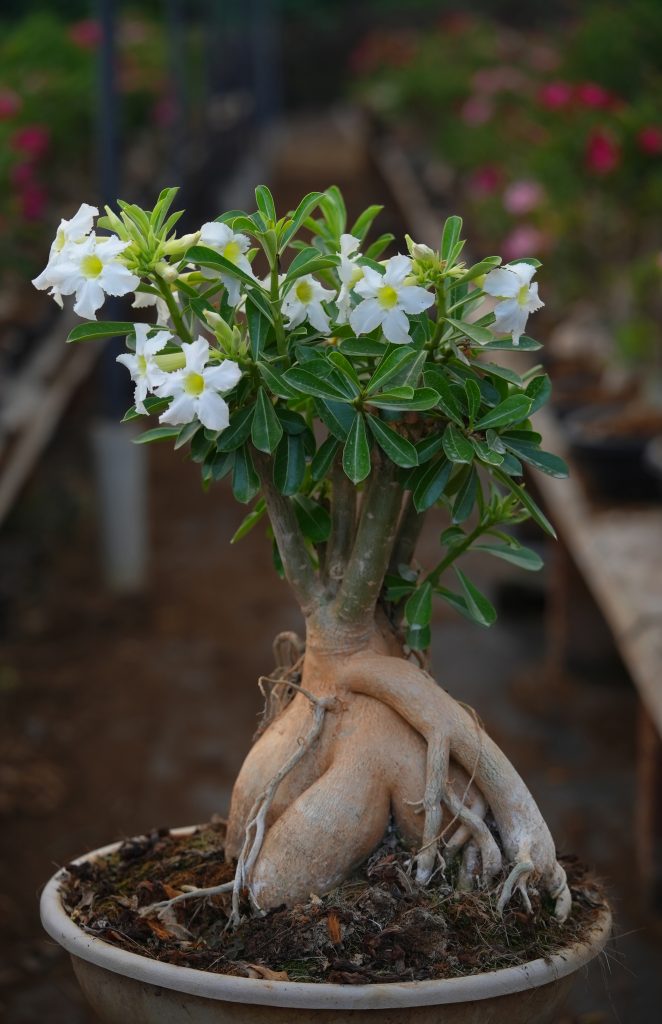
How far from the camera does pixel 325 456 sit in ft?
4.51

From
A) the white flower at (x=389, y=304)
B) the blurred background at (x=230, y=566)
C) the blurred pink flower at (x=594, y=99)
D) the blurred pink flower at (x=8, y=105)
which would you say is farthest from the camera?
the blurred pink flower at (x=8, y=105)

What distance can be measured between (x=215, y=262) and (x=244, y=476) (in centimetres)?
21

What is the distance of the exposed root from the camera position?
137 centimetres

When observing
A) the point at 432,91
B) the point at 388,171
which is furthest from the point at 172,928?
the point at 388,171

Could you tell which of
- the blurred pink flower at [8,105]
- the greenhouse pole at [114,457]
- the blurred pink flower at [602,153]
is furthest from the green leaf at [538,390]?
the blurred pink flower at [8,105]

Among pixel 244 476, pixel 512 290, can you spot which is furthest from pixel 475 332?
pixel 244 476

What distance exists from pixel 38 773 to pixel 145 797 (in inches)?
12.3

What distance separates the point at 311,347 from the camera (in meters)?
1.34

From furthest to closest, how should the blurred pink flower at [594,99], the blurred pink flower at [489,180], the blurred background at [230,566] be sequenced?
the blurred pink flower at [489,180] < the blurred pink flower at [594,99] < the blurred background at [230,566]

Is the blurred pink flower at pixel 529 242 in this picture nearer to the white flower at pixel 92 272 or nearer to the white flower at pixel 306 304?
the white flower at pixel 306 304

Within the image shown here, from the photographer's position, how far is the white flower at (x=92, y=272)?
1.26m

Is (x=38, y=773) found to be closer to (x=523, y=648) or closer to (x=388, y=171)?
(x=523, y=648)

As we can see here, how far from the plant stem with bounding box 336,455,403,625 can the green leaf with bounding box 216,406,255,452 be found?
15 centimetres

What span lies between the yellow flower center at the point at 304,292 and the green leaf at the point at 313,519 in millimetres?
235
